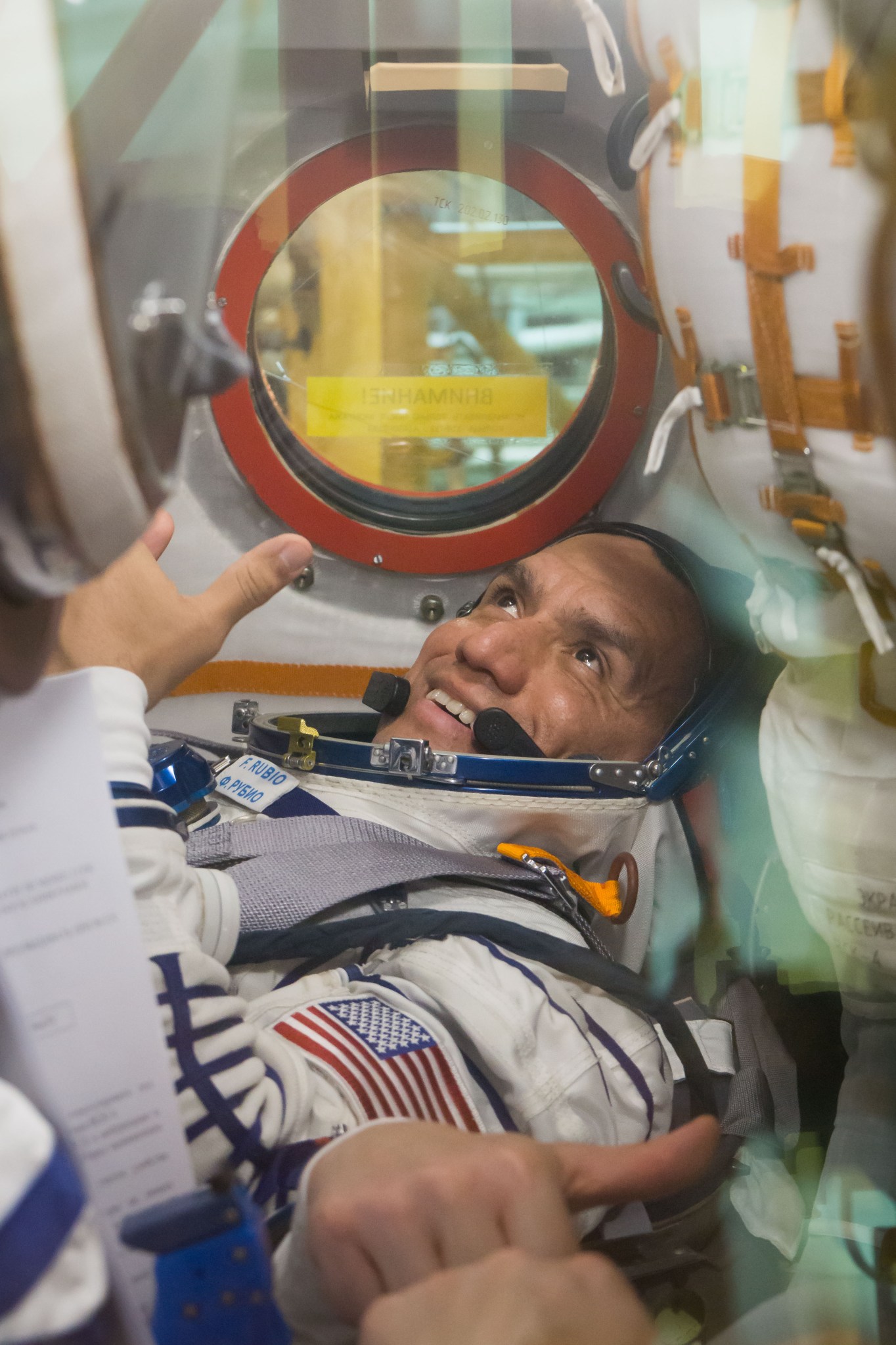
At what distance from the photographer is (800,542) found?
904 millimetres

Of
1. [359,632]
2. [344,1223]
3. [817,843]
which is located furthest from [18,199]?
[359,632]

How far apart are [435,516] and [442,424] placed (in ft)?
0.38

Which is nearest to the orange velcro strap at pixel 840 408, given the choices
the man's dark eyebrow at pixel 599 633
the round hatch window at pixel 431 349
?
the man's dark eyebrow at pixel 599 633

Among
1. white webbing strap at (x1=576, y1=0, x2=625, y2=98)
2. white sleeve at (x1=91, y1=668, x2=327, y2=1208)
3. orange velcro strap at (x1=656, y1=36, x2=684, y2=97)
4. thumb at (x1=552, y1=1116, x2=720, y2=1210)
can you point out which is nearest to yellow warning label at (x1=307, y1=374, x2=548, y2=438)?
white webbing strap at (x1=576, y1=0, x2=625, y2=98)

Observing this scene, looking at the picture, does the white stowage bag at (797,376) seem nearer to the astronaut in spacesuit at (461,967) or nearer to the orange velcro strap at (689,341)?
the orange velcro strap at (689,341)

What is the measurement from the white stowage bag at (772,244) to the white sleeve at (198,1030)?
1.71 ft

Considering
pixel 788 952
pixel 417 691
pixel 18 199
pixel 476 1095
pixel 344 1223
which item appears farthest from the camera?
pixel 417 691

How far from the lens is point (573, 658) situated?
4.26ft

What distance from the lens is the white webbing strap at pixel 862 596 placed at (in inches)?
34.0

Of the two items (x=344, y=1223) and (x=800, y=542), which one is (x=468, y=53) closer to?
(x=800, y=542)

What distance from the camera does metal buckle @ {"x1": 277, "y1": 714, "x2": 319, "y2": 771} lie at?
126cm

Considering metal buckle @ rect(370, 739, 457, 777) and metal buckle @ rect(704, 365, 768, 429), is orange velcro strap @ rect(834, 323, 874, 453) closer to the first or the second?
metal buckle @ rect(704, 365, 768, 429)

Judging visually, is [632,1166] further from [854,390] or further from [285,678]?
[285,678]

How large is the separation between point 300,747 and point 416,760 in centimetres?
16
